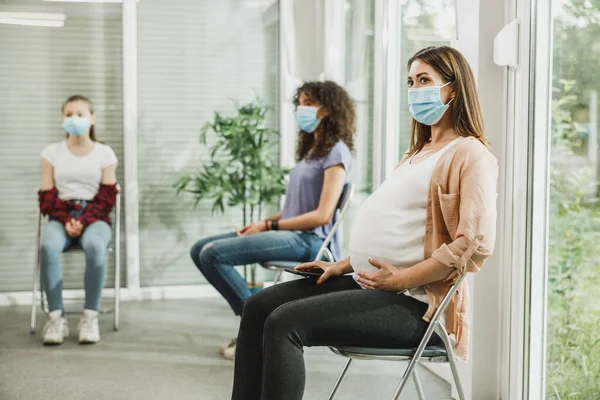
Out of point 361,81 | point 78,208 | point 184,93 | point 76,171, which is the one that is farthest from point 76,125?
point 361,81

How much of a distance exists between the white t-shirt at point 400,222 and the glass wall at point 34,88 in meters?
3.28

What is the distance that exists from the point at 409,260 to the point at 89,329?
2381 millimetres

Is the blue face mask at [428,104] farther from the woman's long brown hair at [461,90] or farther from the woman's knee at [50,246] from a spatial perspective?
the woman's knee at [50,246]

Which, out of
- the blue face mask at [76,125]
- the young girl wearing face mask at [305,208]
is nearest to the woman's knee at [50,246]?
the blue face mask at [76,125]

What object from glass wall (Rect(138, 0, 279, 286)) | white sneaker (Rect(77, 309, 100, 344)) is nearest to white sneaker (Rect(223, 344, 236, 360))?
white sneaker (Rect(77, 309, 100, 344))

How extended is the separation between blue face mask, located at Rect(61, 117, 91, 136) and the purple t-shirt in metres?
1.44

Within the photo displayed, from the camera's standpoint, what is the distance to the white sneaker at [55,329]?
3719 millimetres

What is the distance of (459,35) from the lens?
2.83m

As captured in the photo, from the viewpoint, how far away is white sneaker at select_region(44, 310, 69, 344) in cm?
372

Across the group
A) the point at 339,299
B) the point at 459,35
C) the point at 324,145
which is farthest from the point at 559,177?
the point at 324,145

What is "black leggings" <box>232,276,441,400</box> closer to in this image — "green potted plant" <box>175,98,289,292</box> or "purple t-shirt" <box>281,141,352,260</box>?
"purple t-shirt" <box>281,141,352,260</box>

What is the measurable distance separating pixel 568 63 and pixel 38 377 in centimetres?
252

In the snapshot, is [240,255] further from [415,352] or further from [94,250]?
[415,352]

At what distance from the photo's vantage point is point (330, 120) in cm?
348
